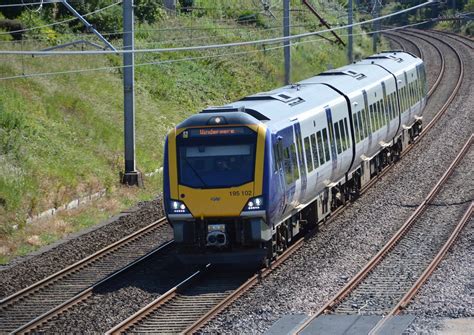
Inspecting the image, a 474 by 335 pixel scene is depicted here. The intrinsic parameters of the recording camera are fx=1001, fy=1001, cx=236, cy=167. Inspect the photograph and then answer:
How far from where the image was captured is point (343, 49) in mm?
57469

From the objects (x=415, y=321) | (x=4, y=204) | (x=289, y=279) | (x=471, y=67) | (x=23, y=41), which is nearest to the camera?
(x=415, y=321)

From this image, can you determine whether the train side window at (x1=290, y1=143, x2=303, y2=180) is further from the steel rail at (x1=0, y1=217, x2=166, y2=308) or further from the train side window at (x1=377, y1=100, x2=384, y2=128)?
the train side window at (x1=377, y1=100, x2=384, y2=128)

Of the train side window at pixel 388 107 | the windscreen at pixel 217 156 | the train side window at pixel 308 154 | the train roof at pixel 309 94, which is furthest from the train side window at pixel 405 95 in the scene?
the windscreen at pixel 217 156

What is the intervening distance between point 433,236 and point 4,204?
931 centimetres

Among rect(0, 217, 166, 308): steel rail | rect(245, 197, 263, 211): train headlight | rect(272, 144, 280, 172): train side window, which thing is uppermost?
rect(272, 144, 280, 172): train side window

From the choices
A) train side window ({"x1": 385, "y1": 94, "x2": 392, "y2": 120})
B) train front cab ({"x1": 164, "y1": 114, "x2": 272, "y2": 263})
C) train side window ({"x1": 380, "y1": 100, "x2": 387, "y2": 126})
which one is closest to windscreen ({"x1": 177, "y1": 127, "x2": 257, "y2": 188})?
train front cab ({"x1": 164, "y1": 114, "x2": 272, "y2": 263})

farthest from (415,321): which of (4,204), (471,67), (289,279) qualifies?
(471,67)

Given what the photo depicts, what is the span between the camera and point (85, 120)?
29.3 metres

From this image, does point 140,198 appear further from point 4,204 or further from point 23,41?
point 23,41

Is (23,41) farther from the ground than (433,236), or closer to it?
farther from the ground

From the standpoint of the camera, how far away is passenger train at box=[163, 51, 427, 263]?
55.8 ft

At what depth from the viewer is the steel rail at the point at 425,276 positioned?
47.5 ft

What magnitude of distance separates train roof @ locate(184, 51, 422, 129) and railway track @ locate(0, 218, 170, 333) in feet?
11.4

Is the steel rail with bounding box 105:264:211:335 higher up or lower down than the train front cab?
lower down
